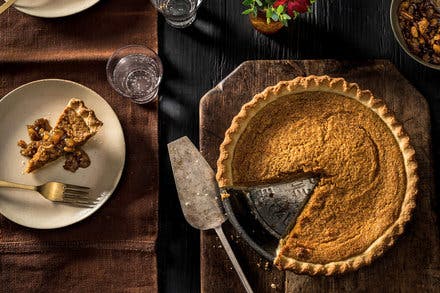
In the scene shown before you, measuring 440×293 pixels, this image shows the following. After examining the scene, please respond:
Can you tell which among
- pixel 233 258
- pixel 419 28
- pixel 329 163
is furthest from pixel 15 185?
pixel 419 28

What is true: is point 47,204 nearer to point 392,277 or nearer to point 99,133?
point 99,133

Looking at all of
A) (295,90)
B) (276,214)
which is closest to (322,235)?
(276,214)

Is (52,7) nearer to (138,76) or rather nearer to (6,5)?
(6,5)

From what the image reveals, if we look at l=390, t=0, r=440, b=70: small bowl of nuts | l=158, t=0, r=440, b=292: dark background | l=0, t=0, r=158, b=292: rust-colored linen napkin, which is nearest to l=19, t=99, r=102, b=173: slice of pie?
l=0, t=0, r=158, b=292: rust-colored linen napkin

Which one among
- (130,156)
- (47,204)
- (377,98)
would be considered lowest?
(47,204)

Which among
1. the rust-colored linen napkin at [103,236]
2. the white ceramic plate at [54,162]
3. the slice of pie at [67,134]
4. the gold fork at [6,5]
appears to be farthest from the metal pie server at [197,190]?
the gold fork at [6,5]

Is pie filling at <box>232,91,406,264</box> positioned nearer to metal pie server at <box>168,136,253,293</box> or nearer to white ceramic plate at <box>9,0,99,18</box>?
metal pie server at <box>168,136,253,293</box>

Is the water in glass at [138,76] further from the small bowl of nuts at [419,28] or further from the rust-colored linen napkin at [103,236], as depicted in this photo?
the small bowl of nuts at [419,28]
